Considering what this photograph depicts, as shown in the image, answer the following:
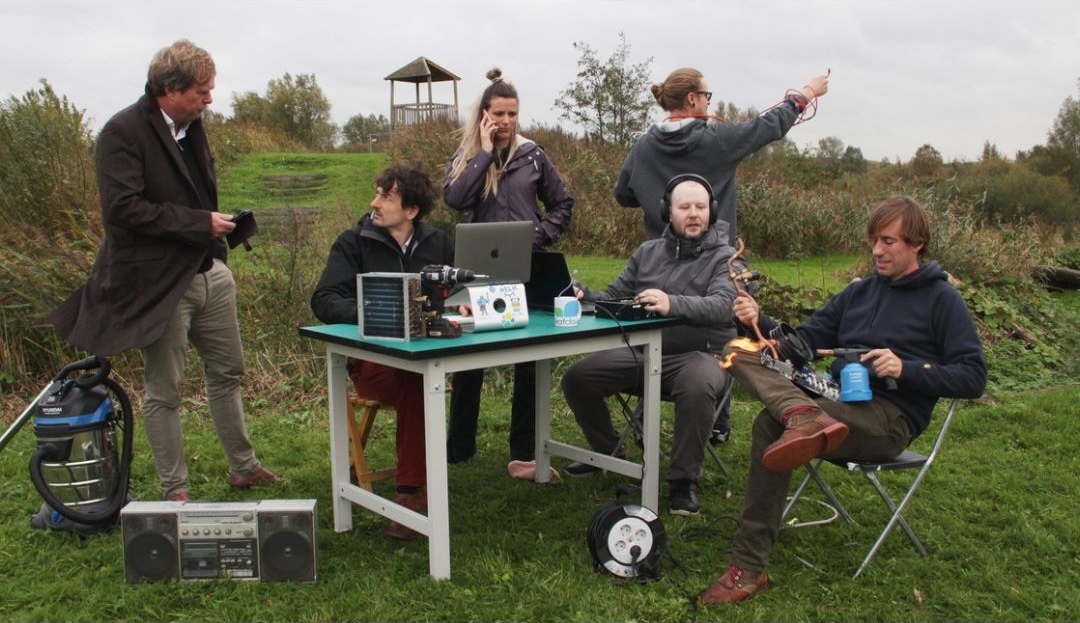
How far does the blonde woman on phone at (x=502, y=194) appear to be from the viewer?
450 centimetres

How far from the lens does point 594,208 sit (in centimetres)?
1176

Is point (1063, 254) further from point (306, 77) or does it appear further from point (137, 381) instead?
point (306, 77)

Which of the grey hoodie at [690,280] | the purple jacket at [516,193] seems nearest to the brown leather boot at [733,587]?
the grey hoodie at [690,280]

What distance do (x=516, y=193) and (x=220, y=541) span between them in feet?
7.28

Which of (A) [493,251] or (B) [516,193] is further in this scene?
(B) [516,193]

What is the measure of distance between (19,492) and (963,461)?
4.61 meters

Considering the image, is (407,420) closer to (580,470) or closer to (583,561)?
(583,561)

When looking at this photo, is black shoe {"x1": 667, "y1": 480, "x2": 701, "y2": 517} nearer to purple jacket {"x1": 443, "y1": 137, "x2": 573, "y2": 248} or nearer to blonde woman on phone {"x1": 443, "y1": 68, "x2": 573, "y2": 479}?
blonde woman on phone {"x1": 443, "y1": 68, "x2": 573, "y2": 479}

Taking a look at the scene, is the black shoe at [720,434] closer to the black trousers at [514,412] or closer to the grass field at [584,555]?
the grass field at [584,555]

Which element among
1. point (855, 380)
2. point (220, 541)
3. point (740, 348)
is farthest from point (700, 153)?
point (220, 541)

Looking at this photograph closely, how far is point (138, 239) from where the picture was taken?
144 inches

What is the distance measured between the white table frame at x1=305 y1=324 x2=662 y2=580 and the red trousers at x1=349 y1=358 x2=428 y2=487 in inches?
6.7

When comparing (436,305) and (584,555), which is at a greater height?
(436,305)

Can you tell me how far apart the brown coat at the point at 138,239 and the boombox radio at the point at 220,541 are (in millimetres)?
762
